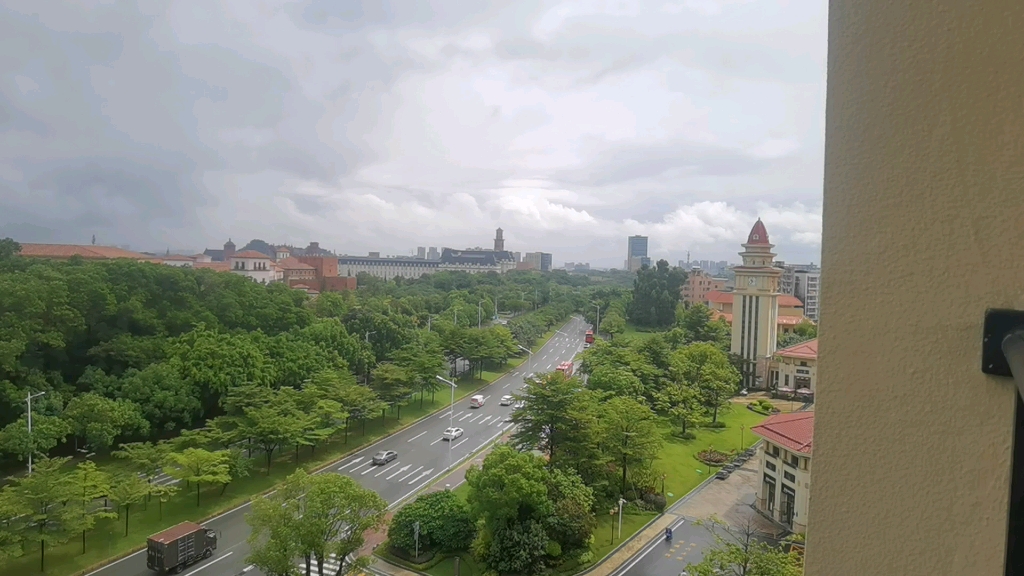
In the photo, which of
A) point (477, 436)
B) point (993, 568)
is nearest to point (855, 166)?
point (993, 568)

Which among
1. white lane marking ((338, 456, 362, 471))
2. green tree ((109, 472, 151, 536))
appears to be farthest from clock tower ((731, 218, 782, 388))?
green tree ((109, 472, 151, 536))

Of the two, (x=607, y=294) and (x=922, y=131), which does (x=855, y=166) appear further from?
(x=607, y=294)

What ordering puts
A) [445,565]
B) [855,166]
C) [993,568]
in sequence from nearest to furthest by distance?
[993,568] → [855,166] → [445,565]

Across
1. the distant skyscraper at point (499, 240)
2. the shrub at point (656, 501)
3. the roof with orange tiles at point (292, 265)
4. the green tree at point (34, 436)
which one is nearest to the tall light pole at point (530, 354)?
the shrub at point (656, 501)

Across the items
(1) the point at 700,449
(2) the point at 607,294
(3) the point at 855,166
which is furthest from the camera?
(2) the point at 607,294

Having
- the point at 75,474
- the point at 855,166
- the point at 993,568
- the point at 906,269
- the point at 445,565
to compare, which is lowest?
the point at 445,565

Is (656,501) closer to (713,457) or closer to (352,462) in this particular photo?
(713,457)

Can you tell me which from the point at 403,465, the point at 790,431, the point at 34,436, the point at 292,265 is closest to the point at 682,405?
the point at 790,431
